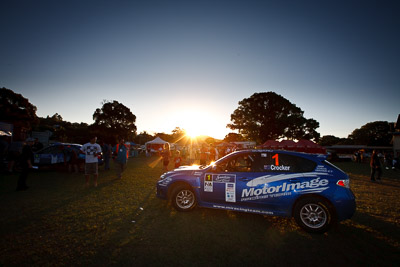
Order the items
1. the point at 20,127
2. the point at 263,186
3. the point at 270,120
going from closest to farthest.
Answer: the point at 263,186
the point at 20,127
the point at 270,120

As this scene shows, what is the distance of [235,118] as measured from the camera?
137ft

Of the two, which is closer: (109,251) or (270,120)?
(109,251)

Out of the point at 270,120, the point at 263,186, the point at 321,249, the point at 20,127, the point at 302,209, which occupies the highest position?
the point at 270,120

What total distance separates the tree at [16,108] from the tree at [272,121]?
37.8 m

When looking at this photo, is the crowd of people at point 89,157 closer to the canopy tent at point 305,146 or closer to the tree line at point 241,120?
the canopy tent at point 305,146

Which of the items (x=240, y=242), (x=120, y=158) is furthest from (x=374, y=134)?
(x=240, y=242)

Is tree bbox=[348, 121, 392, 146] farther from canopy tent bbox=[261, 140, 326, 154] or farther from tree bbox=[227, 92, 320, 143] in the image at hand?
canopy tent bbox=[261, 140, 326, 154]

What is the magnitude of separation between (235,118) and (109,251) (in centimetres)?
3994

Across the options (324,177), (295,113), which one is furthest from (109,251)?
(295,113)

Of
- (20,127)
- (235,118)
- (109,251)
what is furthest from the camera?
(235,118)

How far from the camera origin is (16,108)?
31828mm

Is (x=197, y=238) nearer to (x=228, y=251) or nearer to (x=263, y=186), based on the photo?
(x=228, y=251)

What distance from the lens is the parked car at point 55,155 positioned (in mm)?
Answer: 10711

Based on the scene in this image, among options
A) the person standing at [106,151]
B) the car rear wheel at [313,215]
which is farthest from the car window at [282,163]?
the person standing at [106,151]
